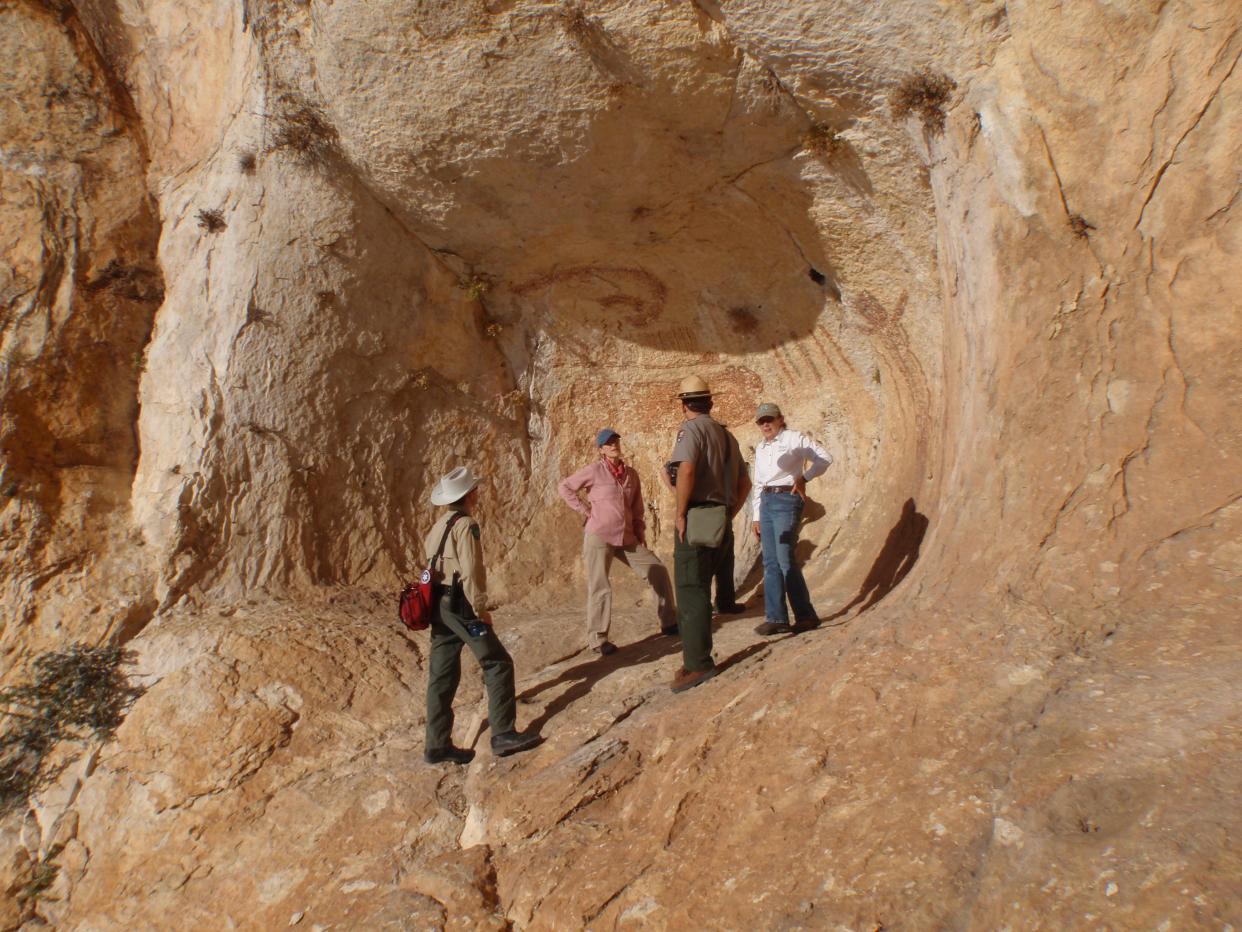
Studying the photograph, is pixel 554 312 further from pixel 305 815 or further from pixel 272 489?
pixel 305 815

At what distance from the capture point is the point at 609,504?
17.0 feet

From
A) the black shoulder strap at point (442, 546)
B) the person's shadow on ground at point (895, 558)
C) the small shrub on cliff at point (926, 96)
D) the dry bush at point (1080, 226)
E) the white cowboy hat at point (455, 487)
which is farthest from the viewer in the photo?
the person's shadow on ground at point (895, 558)

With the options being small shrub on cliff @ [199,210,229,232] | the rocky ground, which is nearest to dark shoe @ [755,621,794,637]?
the rocky ground

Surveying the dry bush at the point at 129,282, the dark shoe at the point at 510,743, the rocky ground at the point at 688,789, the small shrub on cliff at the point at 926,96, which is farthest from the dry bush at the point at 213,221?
the small shrub on cliff at the point at 926,96

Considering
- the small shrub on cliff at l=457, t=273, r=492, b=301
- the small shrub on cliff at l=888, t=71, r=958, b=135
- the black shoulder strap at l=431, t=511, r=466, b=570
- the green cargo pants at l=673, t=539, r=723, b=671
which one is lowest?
the green cargo pants at l=673, t=539, r=723, b=671

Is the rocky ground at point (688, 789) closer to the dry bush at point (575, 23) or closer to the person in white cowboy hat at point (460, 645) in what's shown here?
the person in white cowboy hat at point (460, 645)

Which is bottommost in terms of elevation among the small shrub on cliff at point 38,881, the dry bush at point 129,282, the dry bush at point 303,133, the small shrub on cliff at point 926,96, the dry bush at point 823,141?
the small shrub on cliff at point 38,881

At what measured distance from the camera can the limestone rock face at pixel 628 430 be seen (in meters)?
2.55

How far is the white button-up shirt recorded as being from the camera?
15.6 feet

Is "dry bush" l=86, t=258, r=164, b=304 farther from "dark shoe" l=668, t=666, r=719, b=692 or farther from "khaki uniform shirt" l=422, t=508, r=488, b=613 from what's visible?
"dark shoe" l=668, t=666, r=719, b=692

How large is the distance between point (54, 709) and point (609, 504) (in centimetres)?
326

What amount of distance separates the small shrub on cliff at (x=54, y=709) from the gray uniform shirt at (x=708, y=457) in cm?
333

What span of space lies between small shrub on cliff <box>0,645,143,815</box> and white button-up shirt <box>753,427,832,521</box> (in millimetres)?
3748

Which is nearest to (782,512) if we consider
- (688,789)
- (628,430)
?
(688,789)
